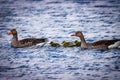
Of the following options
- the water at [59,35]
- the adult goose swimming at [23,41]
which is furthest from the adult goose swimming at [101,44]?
the adult goose swimming at [23,41]

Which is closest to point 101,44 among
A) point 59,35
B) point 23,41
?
point 59,35

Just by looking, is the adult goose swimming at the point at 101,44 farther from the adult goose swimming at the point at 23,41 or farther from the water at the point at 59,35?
the adult goose swimming at the point at 23,41

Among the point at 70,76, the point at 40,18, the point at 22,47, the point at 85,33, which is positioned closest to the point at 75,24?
the point at 85,33

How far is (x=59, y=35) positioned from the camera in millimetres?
3596

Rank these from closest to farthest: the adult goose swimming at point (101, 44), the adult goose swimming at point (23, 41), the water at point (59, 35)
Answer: the water at point (59, 35)
the adult goose swimming at point (101, 44)
the adult goose swimming at point (23, 41)

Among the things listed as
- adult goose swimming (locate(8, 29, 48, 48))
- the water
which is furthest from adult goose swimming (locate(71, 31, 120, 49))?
adult goose swimming (locate(8, 29, 48, 48))

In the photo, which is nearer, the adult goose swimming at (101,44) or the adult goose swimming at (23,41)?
the adult goose swimming at (101,44)

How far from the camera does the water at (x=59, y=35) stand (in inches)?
117

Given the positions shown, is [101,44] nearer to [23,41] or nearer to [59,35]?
[59,35]

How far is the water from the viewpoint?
9.74ft

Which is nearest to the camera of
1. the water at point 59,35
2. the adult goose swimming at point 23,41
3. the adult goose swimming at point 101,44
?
the water at point 59,35

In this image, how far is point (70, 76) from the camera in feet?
9.56

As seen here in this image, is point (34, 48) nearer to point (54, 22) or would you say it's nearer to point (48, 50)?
point (48, 50)

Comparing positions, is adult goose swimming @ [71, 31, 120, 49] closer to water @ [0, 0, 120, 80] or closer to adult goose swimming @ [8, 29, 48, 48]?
water @ [0, 0, 120, 80]
